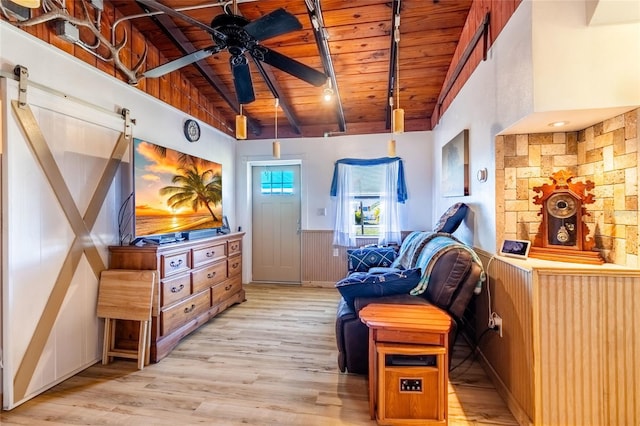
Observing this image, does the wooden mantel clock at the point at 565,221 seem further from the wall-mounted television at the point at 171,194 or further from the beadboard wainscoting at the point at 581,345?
the wall-mounted television at the point at 171,194

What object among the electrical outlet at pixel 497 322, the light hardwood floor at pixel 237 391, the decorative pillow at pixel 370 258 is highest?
the decorative pillow at pixel 370 258

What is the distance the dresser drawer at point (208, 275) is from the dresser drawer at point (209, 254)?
68 millimetres

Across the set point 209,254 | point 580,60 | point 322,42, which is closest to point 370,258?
point 209,254

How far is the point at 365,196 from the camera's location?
15.1 feet

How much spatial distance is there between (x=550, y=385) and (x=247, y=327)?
2.55 meters

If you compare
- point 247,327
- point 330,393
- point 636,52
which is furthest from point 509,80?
point 247,327

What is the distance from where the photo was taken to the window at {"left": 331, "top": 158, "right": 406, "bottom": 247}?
448 centimetres

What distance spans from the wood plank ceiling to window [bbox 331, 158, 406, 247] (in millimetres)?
580

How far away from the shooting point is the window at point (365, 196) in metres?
4.48

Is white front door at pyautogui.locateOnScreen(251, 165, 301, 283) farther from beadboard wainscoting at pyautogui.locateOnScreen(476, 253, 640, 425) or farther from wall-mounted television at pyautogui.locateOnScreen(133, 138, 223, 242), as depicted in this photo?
beadboard wainscoting at pyautogui.locateOnScreen(476, 253, 640, 425)

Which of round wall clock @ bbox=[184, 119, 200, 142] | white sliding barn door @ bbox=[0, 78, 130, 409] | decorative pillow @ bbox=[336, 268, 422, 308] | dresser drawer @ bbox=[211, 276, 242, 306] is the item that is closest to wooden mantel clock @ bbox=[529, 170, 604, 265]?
decorative pillow @ bbox=[336, 268, 422, 308]

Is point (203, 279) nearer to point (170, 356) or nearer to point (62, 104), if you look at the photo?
point (170, 356)

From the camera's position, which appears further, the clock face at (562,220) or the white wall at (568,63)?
the clock face at (562,220)

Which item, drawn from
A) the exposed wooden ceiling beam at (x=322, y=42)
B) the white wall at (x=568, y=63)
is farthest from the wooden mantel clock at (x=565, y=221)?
the exposed wooden ceiling beam at (x=322, y=42)
